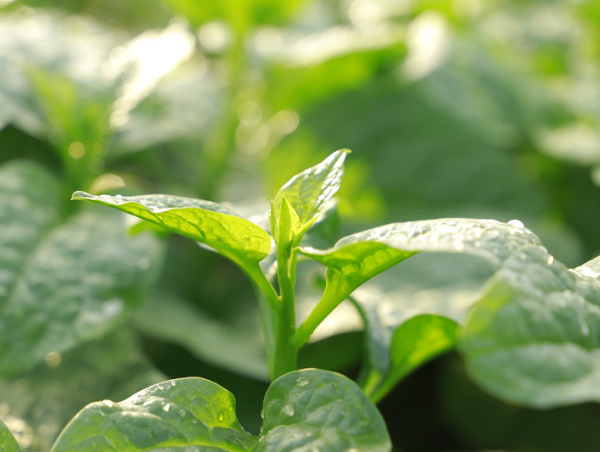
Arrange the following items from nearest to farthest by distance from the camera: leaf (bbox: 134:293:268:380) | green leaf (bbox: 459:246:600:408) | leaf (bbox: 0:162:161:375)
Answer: green leaf (bbox: 459:246:600:408) → leaf (bbox: 0:162:161:375) → leaf (bbox: 134:293:268:380)

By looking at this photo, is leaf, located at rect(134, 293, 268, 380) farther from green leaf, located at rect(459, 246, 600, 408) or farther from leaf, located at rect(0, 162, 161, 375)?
green leaf, located at rect(459, 246, 600, 408)

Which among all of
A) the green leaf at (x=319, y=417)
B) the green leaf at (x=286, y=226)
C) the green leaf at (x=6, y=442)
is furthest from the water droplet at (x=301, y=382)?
the green leaf at (x=6, y=442)

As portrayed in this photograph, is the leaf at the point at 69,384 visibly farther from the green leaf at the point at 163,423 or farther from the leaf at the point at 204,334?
the green leaf at the point at 163,423

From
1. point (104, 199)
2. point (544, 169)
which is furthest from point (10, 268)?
point (544, 169)

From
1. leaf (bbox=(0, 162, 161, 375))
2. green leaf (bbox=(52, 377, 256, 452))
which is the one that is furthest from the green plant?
leaf (bbox=(0, 162, 161, 375))

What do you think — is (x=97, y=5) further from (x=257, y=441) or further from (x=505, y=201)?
(x=257, y=441)

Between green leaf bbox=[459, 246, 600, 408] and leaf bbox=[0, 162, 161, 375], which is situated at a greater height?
green leaf bbox=[459, 246, 600, 408]
